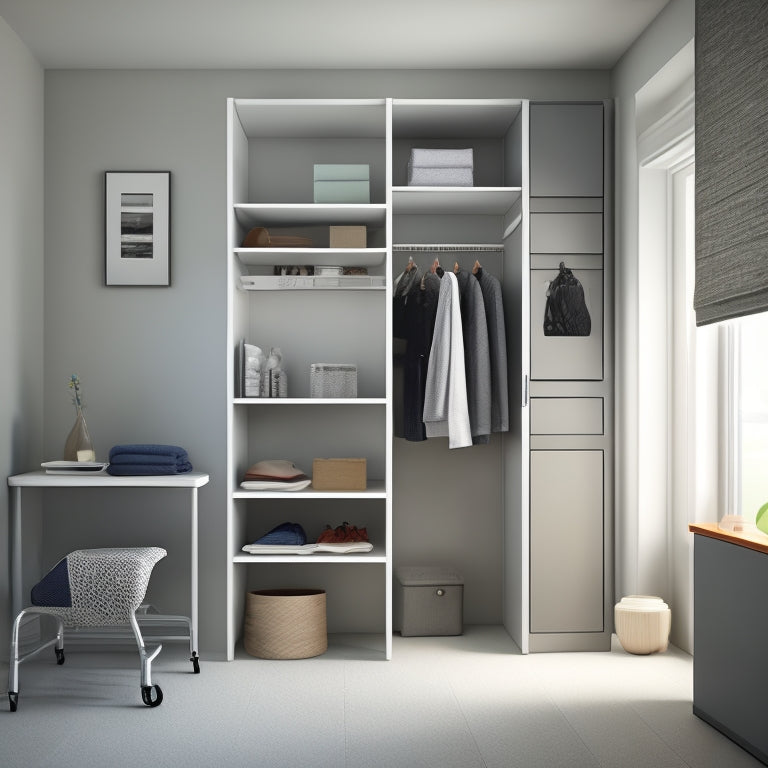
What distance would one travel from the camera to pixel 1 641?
4055mm

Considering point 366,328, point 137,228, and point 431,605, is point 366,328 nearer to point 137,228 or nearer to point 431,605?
point 137,228

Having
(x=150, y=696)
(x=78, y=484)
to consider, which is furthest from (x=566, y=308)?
(x=150, y=696)

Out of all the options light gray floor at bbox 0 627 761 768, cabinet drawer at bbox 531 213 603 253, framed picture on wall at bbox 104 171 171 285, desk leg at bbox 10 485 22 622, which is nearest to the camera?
light gray floor at bbox 0 627 761 768

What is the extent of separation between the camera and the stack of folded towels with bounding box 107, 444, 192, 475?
13.5 ft

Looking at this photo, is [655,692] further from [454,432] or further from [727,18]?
[727,18]

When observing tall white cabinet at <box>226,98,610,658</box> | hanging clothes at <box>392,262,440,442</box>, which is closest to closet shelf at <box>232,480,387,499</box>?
tall white cabinet at <box>226,98,610,658</box>

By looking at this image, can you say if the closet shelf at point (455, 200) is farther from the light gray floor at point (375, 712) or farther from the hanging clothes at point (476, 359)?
the light gray floor at point (375, 712)

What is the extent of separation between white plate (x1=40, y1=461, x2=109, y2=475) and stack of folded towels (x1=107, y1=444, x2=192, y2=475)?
6cm

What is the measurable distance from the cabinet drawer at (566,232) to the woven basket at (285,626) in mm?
1927

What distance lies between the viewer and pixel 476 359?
437cm

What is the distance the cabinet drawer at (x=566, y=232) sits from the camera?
14.2 ft

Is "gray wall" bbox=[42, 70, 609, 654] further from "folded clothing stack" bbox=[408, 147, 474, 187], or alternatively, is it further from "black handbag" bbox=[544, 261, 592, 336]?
"black handbag" bbox=[544, 261, 592, 336]

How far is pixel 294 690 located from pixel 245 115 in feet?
8.46

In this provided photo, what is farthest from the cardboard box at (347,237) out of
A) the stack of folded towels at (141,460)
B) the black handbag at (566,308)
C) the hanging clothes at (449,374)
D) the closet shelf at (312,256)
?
the stack of folded towels at (141,460)
